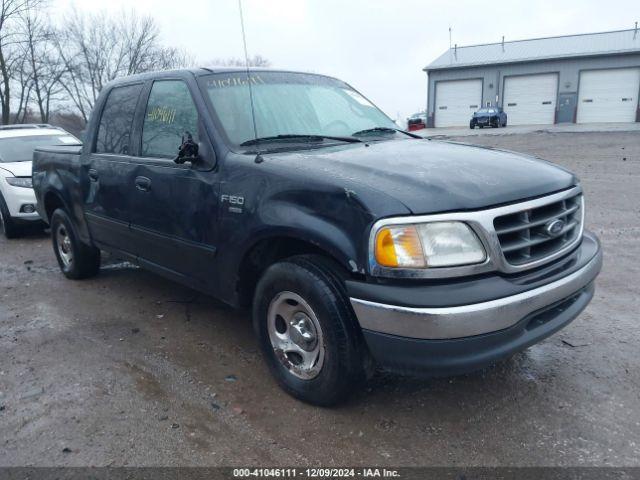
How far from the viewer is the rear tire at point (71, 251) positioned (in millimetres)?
5352

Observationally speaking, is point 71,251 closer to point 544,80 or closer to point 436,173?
point 436,173

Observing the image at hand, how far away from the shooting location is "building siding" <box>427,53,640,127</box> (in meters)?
33.5

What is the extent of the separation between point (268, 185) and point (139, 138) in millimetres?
1690

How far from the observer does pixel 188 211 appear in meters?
3.54

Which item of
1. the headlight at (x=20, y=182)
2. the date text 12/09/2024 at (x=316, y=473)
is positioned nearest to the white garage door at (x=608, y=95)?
the headlight at (x=20, y=182)

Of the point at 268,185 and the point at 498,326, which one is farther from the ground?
the point at 268,185

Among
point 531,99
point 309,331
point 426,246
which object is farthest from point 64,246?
point 531,99

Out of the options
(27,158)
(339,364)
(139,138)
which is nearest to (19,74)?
(27,158)

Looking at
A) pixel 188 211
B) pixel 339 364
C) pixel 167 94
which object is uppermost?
pixel 167 94

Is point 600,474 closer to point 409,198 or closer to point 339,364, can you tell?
point 339,364

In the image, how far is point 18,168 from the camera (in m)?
7.93

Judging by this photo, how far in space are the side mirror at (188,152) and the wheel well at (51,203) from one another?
2.66m

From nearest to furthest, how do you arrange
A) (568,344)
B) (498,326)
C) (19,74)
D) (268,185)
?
(498,326) < (268,185) < (568,344) < (19,74)

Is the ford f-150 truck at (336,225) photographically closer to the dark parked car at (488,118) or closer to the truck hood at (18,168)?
the truck hood at (18,168)
